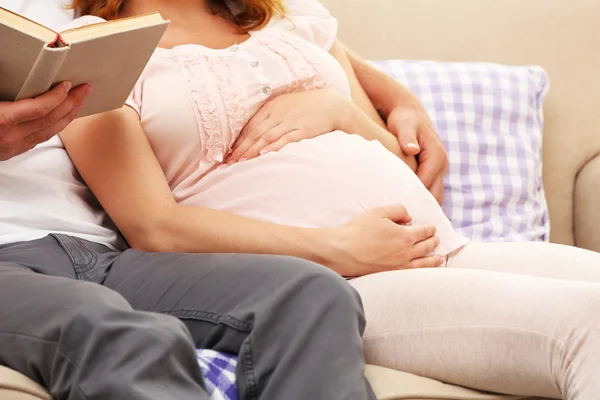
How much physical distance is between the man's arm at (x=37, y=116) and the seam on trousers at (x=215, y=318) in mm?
292

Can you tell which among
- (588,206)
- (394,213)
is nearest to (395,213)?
(394,213)

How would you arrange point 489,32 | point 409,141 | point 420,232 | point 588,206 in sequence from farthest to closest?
point 489,32, point 588,206, point 409,141, point 420,232

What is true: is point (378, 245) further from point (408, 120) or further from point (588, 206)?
point (588, 206)

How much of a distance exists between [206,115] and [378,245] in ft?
1.13

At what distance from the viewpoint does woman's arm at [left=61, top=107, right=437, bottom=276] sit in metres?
1.25

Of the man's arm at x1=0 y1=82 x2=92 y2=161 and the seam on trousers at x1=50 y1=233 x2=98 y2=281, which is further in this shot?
the seam on trousers at x1=50 y1=233 x2=98 y2=281

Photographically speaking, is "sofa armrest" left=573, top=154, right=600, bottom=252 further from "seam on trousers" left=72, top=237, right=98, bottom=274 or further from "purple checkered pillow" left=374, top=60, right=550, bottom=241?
"seam on trousers" left=72, top=237, right=98, bottom=274

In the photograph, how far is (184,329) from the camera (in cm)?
96

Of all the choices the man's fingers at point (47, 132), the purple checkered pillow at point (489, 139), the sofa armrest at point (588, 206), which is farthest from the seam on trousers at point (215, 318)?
the sofa armrest at point (588, 206)

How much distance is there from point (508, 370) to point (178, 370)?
0.40 metres

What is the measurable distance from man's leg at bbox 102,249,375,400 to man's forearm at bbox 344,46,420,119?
69cm

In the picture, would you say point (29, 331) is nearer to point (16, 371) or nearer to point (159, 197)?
point (16, 371)

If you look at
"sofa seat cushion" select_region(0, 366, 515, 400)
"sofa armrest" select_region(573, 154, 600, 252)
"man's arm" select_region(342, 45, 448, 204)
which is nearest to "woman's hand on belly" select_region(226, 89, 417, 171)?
"man's arm" select_region(342, 45, 448, 204)

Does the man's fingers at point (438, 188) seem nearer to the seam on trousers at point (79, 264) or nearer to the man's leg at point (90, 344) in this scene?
the seam on trousers at point (79, 264)
